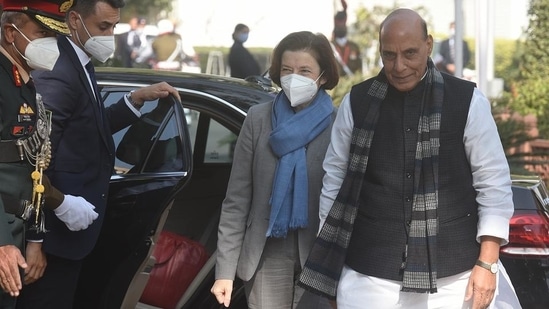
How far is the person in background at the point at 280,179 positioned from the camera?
4.26 meters

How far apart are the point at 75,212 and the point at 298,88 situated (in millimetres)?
993

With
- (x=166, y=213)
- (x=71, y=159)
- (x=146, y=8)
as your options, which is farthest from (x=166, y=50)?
(x=71, y=159)

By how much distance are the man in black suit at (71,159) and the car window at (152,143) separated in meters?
0.48

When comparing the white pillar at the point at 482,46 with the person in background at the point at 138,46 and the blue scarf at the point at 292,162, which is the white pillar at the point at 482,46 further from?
the person in background at the point at 138,46

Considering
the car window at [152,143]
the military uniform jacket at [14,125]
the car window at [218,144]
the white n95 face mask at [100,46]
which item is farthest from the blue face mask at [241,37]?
the military uniform jacket at [14,125]

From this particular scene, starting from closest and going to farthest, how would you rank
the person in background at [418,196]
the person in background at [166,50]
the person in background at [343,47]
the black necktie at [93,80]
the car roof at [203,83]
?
the person in background at [418,196] → the black necktie at [93,80] → the car roof at [203,83] → the person in background at [343,47] → the person in background at [166,50]

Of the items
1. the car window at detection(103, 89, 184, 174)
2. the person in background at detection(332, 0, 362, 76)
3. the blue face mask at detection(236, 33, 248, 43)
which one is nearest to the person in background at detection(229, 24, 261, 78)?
the blue face mask at detection(236, 33, 248, 43)

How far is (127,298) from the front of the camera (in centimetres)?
480

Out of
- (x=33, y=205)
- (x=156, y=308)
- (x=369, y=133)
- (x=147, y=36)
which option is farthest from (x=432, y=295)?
(x=147, y=36)

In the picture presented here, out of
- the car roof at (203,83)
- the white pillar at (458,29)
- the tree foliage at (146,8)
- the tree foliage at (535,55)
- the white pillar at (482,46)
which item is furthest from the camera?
the tree foliage at (146,8)

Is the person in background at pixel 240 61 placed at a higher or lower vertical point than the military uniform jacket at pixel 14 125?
lower

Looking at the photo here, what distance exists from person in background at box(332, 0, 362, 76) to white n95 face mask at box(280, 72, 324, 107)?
13972 millimetres

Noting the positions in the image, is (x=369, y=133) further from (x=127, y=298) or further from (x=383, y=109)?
(x=127, y=298)

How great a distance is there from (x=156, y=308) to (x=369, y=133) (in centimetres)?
203
